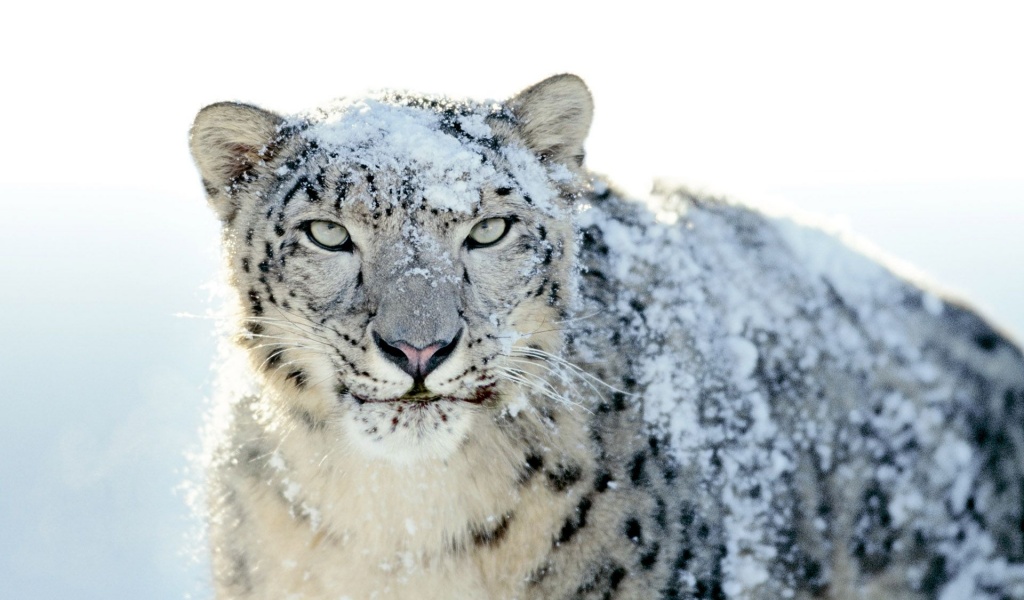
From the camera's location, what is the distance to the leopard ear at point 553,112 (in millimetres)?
2891

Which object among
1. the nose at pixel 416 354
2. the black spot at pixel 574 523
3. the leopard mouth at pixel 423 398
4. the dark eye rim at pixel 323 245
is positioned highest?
the dark eye rim at pixel 323 245

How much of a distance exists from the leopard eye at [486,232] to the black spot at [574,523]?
0.79 meters

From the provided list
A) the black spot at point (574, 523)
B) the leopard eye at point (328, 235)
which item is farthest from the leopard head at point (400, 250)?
the black spot at point (574, 523)

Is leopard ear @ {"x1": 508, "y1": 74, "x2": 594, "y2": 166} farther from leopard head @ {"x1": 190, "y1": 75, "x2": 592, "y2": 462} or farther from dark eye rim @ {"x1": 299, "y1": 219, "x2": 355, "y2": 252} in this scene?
dark eye rim @ {"x1": 299, "y1": 219, "x2": 355, "y2": 252}

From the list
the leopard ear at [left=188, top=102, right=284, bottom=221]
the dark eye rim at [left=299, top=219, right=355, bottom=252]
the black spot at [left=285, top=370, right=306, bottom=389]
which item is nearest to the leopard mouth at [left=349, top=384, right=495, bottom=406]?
the black spot at [left=285, top=370, right=306, bottom=389]

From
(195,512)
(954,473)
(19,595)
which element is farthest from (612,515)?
(19,595)

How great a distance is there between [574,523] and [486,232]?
85 cm

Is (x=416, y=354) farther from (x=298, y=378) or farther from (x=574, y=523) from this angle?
(x=574, y=523)

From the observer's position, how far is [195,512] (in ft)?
11.1

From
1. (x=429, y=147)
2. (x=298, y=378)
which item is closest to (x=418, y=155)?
(x=429, y=147)

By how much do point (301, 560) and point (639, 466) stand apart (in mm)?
1053

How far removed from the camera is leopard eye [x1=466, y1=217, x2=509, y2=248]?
103 inches

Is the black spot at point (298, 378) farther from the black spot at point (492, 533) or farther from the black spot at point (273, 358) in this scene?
the black spot at point (492, 533)

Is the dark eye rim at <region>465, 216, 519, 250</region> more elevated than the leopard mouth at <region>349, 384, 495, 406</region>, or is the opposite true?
the dark eye rim at <region>465, 216, 519, 250</region>
